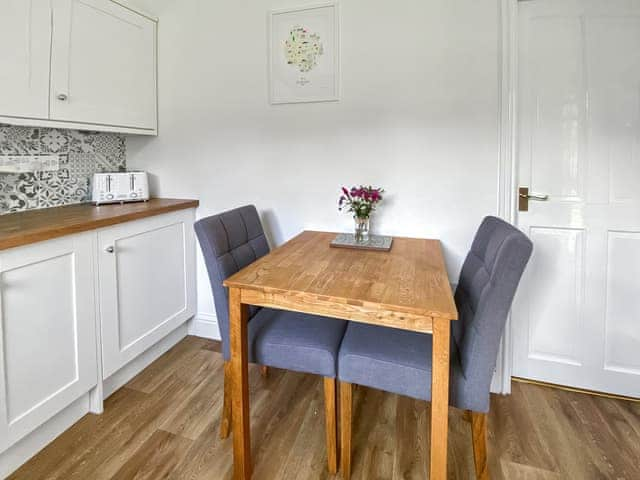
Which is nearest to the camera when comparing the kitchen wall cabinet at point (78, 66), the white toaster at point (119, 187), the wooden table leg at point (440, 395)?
the wooden table leg at point (440, 395)

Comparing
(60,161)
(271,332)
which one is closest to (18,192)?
(60,161)

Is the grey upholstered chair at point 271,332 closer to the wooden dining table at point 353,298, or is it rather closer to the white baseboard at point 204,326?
the wooden dining table at point 353,298

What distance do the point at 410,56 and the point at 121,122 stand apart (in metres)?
1.65

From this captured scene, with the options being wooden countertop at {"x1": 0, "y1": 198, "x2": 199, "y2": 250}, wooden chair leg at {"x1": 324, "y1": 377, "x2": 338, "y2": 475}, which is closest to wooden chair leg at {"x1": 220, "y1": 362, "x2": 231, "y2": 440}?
wooden chair leg at {"x1": 324, "y1": 377, "x2": 338, "y2": 475}

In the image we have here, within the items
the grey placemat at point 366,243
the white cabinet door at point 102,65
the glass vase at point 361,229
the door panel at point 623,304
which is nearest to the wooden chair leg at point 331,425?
the grey placemat at point 366,243

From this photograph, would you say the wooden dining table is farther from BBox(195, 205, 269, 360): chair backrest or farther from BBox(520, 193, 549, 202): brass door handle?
BBox(520, 193, 549, 202): brass door handle

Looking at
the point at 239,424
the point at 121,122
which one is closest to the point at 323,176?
the point at 121,122

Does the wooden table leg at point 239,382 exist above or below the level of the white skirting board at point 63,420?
above

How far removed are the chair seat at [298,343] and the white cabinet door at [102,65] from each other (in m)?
1.42

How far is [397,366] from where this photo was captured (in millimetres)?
1278

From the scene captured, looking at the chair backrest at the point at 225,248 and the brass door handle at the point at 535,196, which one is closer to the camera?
the chair backrest at the point at 225,248

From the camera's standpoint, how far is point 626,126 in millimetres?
1782

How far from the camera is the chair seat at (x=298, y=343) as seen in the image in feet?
4.60

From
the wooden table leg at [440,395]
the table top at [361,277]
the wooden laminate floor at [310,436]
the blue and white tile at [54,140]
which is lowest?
the wooden laminate floor at [310,436]
